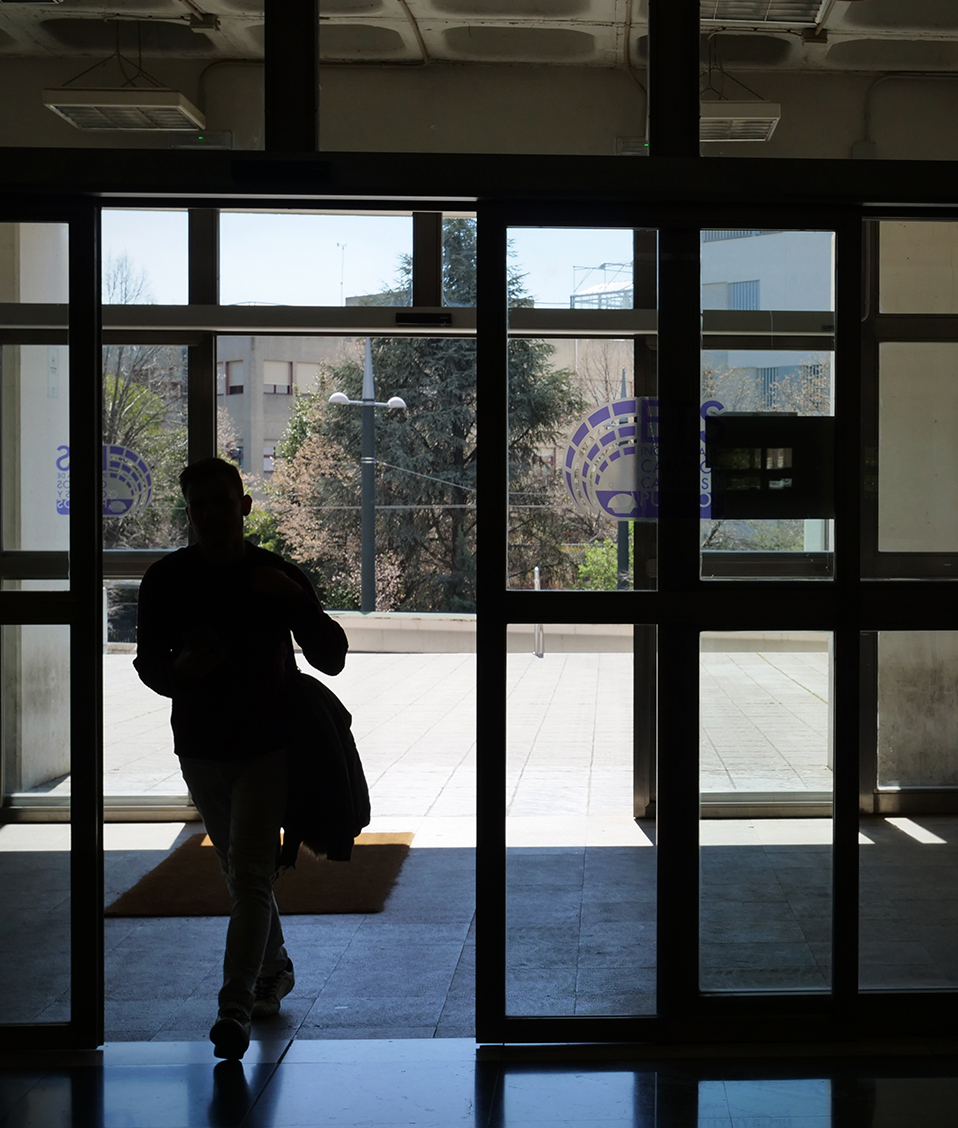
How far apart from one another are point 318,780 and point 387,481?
54.2 ft

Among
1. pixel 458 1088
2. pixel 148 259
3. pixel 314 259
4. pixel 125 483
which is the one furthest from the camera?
pixel 314 259

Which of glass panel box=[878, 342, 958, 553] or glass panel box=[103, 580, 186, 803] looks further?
glass panel box=[103, 580, 186, 803]

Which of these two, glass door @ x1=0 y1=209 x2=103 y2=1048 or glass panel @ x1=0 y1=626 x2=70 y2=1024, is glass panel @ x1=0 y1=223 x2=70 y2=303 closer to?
glass door @ x1=0 y1=209 x2=103 y2=1048

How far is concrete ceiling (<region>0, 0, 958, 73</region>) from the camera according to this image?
3.12m

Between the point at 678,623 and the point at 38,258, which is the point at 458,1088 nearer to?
the point at 678,623

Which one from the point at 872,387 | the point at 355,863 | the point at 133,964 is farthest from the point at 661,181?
the point at 355,863

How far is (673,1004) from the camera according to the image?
10.6 feet

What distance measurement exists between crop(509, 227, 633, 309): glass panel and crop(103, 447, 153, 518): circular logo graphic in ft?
12.0

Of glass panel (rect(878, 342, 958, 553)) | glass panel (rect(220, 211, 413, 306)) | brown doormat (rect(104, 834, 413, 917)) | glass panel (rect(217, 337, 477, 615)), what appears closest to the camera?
glass panel (rect(878, 342, 958, 553))

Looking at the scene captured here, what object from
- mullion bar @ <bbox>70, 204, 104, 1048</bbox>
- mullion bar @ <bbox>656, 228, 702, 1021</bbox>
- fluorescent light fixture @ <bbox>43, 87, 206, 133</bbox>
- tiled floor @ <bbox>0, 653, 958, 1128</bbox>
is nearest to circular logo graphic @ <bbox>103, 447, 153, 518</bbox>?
tiled floor @ <bbox>0, 653, 958, 1128</bbox>

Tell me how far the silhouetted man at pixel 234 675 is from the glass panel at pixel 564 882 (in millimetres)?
571

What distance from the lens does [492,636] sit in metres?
3.21

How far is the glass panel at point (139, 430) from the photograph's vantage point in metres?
6.10

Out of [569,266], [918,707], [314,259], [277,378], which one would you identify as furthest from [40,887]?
[277,378]
